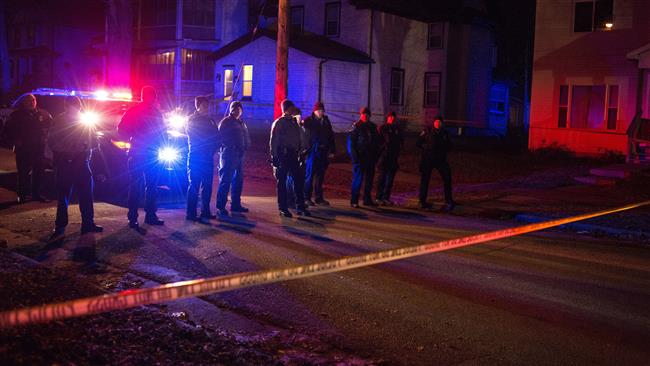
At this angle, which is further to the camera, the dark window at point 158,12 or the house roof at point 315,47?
the dark window at point 158,12

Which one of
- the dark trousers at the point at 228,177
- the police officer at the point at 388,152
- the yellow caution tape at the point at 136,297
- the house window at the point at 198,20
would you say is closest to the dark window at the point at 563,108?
the police officer at the point at 388,152

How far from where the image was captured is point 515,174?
19984 mm

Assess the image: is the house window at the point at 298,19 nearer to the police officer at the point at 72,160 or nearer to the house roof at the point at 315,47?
the house roof at the point at 315,47

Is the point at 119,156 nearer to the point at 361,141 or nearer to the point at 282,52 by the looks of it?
the point at 361,141

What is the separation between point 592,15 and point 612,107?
3.44 metres

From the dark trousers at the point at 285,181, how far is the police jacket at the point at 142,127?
2329mm

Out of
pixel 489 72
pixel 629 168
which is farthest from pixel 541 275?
pixel 489 72

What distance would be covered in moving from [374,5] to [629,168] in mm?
19092

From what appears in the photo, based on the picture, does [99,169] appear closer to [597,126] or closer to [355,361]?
[355,361]

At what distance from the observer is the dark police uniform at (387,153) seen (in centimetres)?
1341

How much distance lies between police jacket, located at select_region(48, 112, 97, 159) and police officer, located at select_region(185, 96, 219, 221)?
1.83 metres

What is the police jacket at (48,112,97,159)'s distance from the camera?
912 cm

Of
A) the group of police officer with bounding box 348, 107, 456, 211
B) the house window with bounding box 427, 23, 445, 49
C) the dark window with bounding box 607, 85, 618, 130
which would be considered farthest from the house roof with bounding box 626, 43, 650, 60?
the house window with bounding box 427, 23, 445, 49

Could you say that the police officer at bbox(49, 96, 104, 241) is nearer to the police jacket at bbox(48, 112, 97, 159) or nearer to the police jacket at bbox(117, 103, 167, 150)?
the police jacket at bbox(48, 112, 97, 159)
